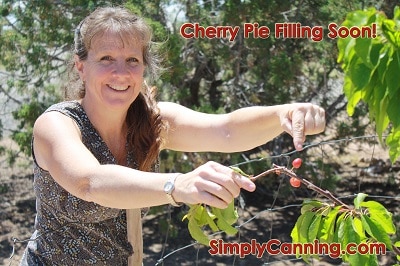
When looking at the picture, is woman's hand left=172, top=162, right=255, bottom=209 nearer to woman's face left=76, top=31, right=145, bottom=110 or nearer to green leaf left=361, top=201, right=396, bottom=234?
green leaf left=361, top=201, right=396, bottom=234

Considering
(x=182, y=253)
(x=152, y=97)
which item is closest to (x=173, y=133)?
(x=152, y=97)

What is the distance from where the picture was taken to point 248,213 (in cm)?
548

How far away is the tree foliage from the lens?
1313 millimetres

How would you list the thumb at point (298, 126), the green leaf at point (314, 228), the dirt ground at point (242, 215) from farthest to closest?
the dirt ground at point (242, 215) → the green leaf at point (314, 228) → the thumb at point (298, 126)

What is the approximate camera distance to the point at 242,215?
5.25 m

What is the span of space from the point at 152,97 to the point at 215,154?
104 inches

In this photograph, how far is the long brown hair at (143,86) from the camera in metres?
1.88

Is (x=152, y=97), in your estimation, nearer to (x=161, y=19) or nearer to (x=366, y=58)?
(x=366, y=58)

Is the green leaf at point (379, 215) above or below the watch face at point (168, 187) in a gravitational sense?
below

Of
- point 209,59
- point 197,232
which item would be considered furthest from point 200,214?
point 209,59

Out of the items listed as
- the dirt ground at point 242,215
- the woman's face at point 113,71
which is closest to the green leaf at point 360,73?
the woman's face at point 113,71

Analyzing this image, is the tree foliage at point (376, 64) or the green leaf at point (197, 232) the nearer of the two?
the tree foliage at point (376, 64)

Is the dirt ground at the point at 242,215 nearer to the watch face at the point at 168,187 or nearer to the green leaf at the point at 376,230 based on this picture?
the green leaf at the point at 376,230

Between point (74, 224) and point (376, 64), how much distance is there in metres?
0.94
